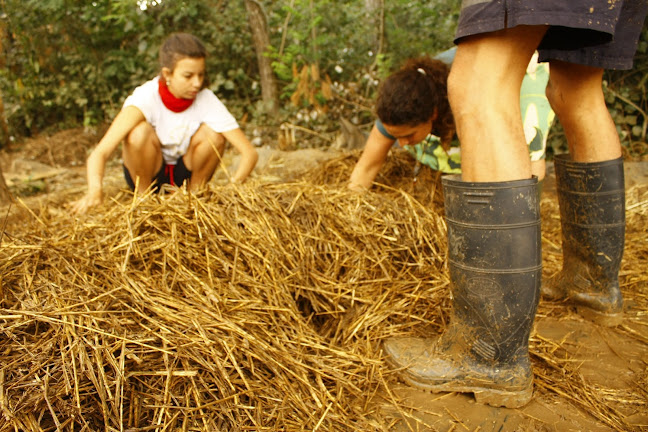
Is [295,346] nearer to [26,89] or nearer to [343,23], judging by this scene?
[343,23]

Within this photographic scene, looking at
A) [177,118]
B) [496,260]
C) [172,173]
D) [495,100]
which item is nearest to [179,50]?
[177,118]

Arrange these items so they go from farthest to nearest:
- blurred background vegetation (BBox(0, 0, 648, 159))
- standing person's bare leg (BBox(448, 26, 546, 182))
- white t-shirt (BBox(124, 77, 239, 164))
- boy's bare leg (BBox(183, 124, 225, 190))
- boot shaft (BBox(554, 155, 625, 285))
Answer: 1. blurred background vegetation (BBox(0, 0, 648, 159))
2. boy's bare leg (BBox(183, 124, 225, 190))
3. white t-shirt (BBox(124, 77, 239, 164))
4. boot shaft (BBox(554, 155, 625, 285))
5. standing person's bare leg (BBox(448, 26, 546, 182))

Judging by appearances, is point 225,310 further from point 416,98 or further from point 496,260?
point 416,98

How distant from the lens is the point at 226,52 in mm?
6609

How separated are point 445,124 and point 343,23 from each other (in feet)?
15.7

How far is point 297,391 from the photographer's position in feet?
3.87

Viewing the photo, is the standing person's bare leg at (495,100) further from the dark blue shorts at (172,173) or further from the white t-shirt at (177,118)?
the dark blue shorts at (172,173)

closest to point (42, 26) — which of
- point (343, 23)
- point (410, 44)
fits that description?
point (343, 23)

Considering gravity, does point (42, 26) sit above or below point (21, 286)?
above

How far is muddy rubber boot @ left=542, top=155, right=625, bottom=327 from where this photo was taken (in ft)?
5.14

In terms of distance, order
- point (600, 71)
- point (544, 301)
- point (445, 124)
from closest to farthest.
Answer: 1. point (600, 71)
2. point (544, 301)
3. point (445, 124)

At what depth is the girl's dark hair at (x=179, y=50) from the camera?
2.66 metres

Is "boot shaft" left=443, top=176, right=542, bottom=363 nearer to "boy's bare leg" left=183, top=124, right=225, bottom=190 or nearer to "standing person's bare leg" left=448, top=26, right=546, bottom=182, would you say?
"standing person's bare leg" left=448, top=26, right=546, bottom=182

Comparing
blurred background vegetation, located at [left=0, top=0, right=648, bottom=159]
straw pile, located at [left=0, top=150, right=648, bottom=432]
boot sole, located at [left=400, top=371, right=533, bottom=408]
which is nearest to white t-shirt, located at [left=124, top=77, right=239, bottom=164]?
straw pile, located at [left=0, top=150, right=648, bottom=432]
